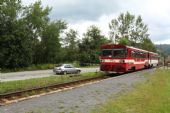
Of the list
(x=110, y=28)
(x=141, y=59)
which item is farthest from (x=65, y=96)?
(x=110, y=28)

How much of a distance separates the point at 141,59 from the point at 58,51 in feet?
117

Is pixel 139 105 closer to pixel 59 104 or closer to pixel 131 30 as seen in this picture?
pixel 59 104

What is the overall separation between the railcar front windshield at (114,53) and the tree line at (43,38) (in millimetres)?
23138

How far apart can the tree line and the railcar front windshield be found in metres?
23.1

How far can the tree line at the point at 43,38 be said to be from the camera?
63.1 m

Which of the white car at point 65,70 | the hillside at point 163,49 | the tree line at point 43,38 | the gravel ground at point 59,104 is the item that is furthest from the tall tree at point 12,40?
the hillside at point 163,49

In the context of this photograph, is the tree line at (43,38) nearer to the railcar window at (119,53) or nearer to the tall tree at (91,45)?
the tall tree at (91,45)

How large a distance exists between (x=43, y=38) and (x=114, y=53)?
41.6m

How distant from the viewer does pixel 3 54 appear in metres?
61.5

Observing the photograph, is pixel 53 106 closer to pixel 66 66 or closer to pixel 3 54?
pixel 66 66

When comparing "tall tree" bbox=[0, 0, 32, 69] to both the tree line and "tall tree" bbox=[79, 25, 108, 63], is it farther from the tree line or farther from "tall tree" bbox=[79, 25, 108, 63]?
"tall tree" bbox=[79, 25, 108, 63]

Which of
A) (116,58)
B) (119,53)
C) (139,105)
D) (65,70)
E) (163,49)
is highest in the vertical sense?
(163,49)

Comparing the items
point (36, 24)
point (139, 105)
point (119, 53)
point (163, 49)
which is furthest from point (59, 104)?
point (163, 49)

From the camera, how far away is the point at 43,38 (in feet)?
254
